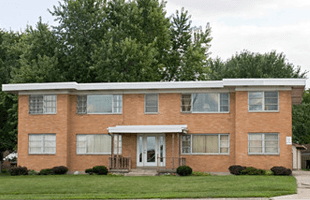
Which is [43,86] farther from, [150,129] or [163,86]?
[163,86]

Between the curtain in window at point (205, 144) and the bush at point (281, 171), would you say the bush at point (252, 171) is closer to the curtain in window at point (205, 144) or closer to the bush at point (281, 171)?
the bush at point (281, 171)

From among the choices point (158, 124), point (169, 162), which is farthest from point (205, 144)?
point (158, 124)

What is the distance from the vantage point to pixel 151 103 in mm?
32781

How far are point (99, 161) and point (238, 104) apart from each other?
9.85m

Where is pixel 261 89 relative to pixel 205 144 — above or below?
above

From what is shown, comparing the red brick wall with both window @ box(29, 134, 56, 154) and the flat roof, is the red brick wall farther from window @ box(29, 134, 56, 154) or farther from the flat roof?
the flat roof

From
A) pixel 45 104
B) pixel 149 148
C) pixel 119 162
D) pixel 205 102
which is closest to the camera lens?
pixel 119 162

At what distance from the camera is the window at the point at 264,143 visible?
3050 cm

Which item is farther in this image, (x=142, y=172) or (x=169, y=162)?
(x=169, y=162)

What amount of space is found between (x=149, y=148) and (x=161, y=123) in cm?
182

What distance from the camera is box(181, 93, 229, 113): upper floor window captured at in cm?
3198

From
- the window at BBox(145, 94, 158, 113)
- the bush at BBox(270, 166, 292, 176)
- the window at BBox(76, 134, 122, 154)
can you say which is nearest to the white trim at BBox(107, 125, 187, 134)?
the window at BBox(145, 94, 158, 113)

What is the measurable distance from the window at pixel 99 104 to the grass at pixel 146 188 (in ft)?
25.5

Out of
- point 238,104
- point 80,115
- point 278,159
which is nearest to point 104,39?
point 80,115
